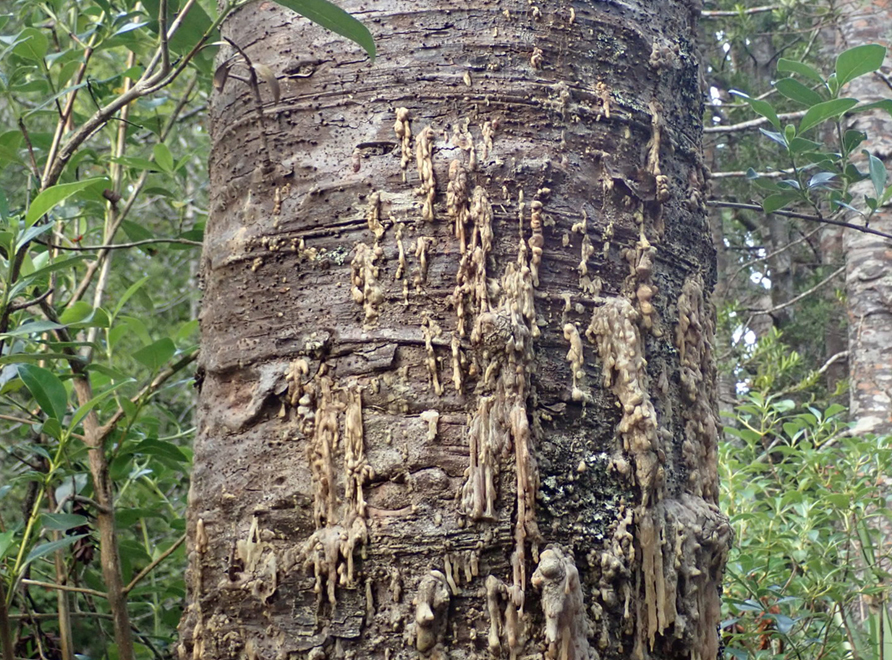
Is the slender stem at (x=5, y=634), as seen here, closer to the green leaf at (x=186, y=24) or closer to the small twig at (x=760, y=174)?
the green leaf at (x=186, y=24)

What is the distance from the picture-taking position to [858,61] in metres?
1.31

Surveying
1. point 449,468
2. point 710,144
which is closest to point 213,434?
point 449,468

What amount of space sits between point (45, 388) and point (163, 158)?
1.91 ft

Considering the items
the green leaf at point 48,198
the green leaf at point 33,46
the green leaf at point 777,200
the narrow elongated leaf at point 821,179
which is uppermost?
the green leaf at point 33,46

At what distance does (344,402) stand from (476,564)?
21 cm

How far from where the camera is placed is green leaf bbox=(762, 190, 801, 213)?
140 cm

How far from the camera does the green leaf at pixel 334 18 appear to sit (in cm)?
81

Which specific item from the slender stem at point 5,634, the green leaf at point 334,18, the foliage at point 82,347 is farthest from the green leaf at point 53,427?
the green leaf at point 334,18

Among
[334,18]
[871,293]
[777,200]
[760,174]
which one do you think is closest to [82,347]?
[334,18]

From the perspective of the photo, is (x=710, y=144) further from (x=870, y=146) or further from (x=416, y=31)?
(x=416, y=31)

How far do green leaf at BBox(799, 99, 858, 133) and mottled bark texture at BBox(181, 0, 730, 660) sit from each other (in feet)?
1.39

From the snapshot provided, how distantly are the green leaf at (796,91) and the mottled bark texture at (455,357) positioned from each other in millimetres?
428

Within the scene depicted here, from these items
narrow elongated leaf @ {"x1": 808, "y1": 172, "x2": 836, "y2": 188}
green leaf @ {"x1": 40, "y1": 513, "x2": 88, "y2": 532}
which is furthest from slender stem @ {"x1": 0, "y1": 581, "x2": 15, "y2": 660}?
narrow elongated leaf @ {"x1": 808, "y1": 172, "x2": 836, "y2": 188}

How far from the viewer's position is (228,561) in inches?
33.8
